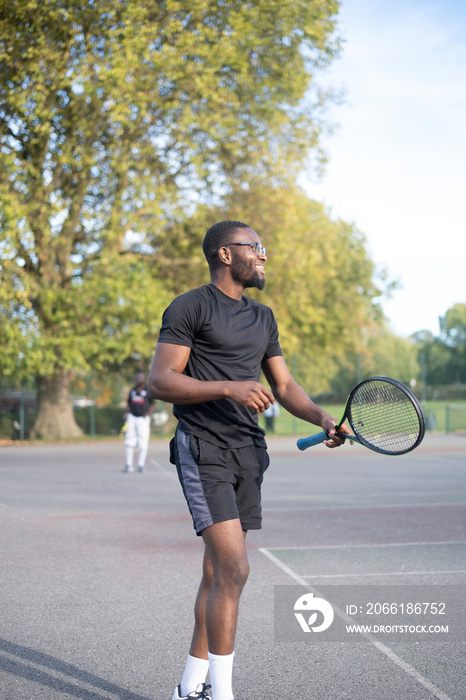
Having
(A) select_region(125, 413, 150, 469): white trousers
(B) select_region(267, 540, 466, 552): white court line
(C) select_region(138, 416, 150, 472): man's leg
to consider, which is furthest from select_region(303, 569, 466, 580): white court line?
(C) select_region(138, 416, 150, 472): man's leg

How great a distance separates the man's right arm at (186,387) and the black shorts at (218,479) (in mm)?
257

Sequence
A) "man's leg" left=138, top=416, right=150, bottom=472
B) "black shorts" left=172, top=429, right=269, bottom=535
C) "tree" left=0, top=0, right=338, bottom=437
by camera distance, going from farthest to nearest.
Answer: "tree" left=0, top=0, right=338, bottom=437, "man's leg" left=138, top=416, right=150, bottom=472, "black shorts" left=172, top=429, right=269, bottom=535

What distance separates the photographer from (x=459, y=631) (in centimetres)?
474

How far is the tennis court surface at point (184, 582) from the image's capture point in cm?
395

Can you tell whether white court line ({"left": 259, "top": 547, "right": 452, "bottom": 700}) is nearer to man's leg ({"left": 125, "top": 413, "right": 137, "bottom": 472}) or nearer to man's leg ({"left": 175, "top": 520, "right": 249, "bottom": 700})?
man's leg ({"left": 175, "top": 520, "right": 249, "bottom": 700})

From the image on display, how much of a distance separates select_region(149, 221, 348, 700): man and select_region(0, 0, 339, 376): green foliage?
18196 mm

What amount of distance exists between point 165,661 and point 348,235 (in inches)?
1469

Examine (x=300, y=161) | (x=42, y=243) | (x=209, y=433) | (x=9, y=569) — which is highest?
Answer: (x=300, y=161)

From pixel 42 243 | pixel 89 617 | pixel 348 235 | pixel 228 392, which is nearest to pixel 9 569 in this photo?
pixel 89 617

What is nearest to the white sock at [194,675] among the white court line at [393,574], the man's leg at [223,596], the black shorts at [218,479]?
the man's leg at [223,596]

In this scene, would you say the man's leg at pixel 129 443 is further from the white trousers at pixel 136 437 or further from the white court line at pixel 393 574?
the white court line at pixel 393 574

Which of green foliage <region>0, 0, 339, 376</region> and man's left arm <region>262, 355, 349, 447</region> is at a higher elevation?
green foliage <region>0, 0, 339, 376</region>

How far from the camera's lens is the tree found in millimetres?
21000

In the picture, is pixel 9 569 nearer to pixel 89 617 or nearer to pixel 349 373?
pixel 89 617
